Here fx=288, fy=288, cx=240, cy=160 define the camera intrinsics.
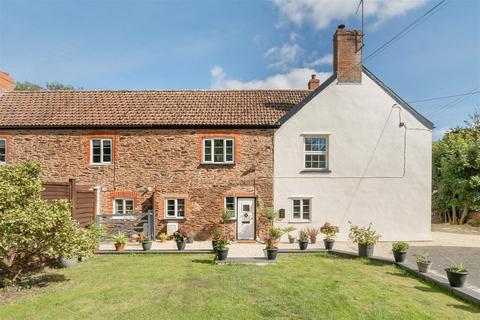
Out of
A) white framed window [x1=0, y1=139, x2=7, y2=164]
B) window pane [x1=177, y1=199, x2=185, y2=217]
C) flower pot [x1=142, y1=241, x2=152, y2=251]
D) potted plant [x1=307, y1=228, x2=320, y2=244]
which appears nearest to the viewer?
flower pot [x1=142, y1=241, x2=152, y2=251]

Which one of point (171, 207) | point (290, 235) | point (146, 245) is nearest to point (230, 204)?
point (171, 207)

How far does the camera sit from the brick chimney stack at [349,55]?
16.7 m

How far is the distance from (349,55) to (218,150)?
9.38m

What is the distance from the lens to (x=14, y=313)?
689 cm

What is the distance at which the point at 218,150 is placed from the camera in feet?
55.1

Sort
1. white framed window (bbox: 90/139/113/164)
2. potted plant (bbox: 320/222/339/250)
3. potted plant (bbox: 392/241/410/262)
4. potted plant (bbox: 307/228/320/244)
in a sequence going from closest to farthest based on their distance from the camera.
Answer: potted plant (bbox: 392/241/410/262) < potted plant (bbox: 320/222/339/250) < potted plant (bbox: 307/228/320/244) < white framed window (bbox: 90/139/113/164)

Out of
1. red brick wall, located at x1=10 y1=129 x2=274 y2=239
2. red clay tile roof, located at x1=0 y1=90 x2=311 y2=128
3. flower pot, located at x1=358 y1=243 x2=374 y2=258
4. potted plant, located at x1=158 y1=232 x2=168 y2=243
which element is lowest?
potted plant, located at x1=158 y1=232 x2=168 y2=243

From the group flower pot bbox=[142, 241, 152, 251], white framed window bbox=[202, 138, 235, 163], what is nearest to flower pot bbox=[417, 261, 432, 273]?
white framed window bbox=[202, 138, 235, 163]

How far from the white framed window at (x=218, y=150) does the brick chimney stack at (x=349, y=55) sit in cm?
748

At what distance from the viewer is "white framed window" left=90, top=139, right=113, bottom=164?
55.4 feet

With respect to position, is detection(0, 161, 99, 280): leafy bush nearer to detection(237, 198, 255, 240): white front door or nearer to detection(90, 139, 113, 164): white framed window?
detection(90, 139, 113, 164): white framed window

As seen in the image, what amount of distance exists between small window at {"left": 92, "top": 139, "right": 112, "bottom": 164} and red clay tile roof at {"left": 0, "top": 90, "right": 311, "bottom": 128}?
3.36ft

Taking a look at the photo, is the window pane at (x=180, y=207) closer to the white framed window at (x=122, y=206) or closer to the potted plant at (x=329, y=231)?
the white framed window at (x=122, y=206)

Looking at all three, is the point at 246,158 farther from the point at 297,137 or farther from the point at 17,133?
the point at 17,133
